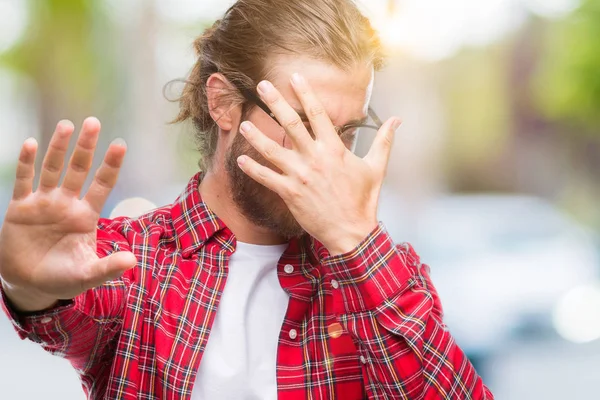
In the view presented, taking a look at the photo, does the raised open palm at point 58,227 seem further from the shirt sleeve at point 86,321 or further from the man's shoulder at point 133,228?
the man's shoulder at point 133,228

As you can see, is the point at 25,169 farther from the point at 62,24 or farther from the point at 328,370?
the point at 62,24

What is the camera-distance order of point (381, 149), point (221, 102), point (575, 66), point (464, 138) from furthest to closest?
1. point (464, 138)
2. point (575, 66)
3. point (221, 102)
4. point (381, 149)

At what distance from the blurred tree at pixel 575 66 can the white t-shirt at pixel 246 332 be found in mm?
9193

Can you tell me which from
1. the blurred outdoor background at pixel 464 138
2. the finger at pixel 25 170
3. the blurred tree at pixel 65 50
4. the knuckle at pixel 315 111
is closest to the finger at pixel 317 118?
the knuckle at pixel 315 111

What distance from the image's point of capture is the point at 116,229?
1393mm

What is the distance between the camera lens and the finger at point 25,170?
2.99ft

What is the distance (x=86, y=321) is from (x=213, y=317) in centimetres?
26

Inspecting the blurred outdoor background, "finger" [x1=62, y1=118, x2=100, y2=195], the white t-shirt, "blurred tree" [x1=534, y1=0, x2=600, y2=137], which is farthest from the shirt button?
"blurred tree" [x1=534, y1=0, x2=600, y2=137]

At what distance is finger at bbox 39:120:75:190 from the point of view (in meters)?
0.91

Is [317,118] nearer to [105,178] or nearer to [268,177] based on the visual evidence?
[268,177]

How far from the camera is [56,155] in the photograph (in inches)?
36.6

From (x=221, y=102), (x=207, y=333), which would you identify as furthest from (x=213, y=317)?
(x=221, y=102)

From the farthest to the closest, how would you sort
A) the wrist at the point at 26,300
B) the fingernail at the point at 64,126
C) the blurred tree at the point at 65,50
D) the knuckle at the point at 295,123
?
1. the blurred tree at the point at 65,50
2. the knuckle at the point at 295,123
3. the wrist at the point at 26,300
4. the fingernail at the point at 64,126

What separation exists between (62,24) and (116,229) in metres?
8.08
